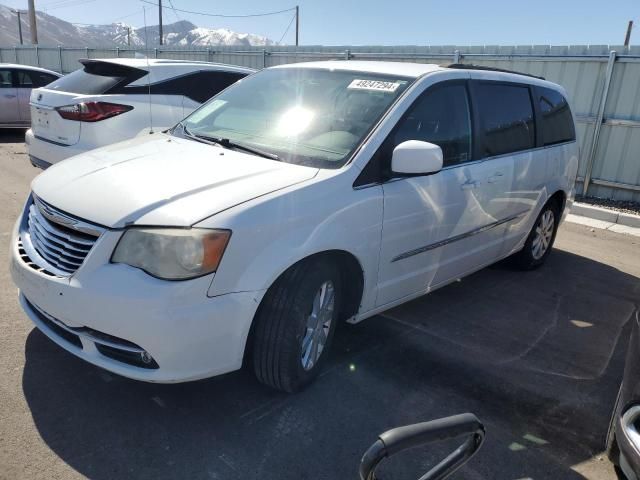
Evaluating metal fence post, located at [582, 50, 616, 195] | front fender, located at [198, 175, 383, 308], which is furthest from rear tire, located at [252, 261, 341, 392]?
metal fence post, located at [582, 50, 616, 195]

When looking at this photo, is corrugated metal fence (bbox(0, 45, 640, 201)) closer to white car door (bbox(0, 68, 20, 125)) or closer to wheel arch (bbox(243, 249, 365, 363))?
wheel arch (bbox(243, 249, 365, 363))

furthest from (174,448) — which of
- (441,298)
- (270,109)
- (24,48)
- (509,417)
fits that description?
(24,48)

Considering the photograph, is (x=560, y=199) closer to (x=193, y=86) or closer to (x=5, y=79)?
(x=193, y=86)

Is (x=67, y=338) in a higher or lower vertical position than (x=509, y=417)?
higher

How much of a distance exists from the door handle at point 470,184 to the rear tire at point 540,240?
62.1 inches

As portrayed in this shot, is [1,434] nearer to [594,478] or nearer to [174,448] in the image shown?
[174,448]

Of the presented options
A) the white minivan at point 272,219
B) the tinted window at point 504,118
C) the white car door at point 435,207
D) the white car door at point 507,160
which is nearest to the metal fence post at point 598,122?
the white car door at point 507,160

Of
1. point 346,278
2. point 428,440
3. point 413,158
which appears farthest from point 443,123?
point 428,440

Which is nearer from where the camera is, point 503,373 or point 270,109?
point 503,373

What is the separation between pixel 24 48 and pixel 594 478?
86.8 ft

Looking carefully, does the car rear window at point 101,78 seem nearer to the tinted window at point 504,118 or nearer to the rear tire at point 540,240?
the tinted window at point 504,118

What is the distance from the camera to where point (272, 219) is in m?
2.59

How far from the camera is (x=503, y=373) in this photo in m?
3.48

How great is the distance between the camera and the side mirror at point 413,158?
3109 mm
